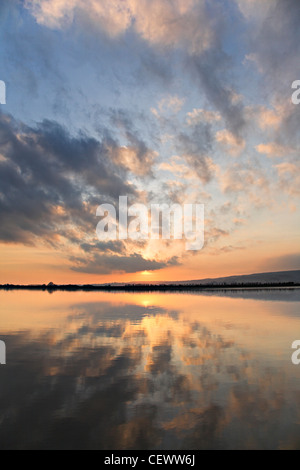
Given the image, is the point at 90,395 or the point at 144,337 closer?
the point at 90,395

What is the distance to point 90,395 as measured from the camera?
521 inches

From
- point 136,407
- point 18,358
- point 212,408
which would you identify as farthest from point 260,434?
point 18,358

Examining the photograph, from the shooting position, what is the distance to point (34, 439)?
956 centimetres

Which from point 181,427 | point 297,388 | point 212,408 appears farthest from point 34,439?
point 297,388

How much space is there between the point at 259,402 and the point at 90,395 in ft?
22.4

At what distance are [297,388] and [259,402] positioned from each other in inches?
109

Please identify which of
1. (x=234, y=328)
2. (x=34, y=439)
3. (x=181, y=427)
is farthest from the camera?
(x=234, y=328)

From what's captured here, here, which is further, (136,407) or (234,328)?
(234,328)
